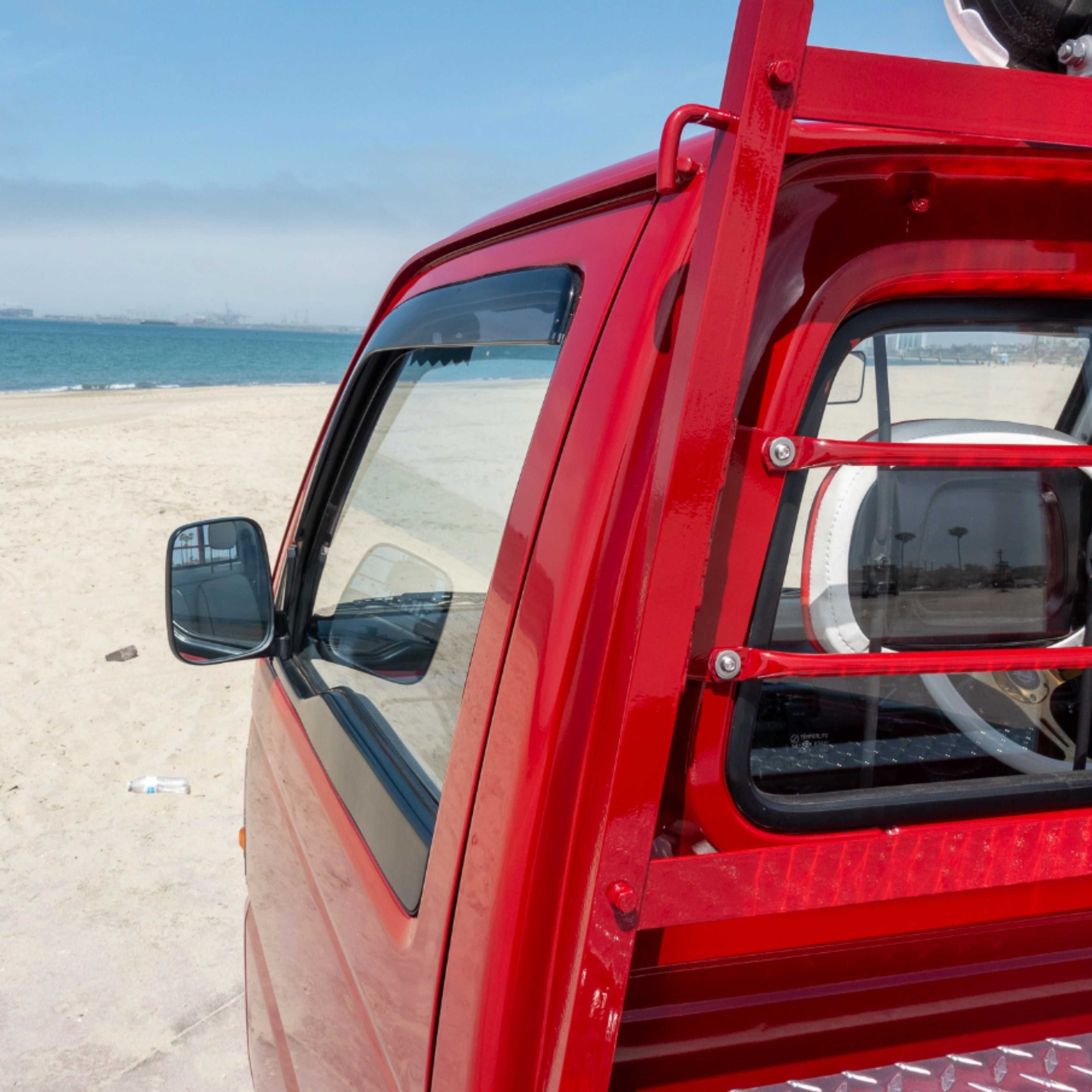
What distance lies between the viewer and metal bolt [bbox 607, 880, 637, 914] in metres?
0.95

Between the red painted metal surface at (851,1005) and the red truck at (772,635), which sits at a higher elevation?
the red truck at (772,635)

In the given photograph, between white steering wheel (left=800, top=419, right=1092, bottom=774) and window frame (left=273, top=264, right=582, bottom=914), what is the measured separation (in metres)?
0.39

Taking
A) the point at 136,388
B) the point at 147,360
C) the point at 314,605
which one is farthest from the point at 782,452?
the point at 147,360

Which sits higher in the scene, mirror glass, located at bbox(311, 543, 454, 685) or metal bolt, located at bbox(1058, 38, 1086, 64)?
metal bolt, located at bbox(1058, 38, 1086, 64)

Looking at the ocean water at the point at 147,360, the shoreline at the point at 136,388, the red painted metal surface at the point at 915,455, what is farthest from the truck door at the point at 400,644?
the shoreline at the point at 136,388

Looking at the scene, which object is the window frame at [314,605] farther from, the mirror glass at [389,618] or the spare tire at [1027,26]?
the spare tire at [1027,26]

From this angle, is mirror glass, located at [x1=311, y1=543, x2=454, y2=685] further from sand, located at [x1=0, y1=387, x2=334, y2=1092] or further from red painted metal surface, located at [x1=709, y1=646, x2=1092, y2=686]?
sand, located at [x1=0, y1=387, x2=334, y2=1092]

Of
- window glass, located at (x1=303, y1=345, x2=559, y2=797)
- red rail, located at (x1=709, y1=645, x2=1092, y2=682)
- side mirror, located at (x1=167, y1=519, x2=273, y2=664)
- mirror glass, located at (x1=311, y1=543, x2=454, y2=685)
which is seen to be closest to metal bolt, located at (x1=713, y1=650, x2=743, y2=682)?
red rail, located at (x1=709, y1=645, x2=1092, y2=682)

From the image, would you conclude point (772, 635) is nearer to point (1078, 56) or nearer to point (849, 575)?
point (849, 575)

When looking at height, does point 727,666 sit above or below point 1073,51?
below

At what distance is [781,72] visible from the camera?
0.82 meters

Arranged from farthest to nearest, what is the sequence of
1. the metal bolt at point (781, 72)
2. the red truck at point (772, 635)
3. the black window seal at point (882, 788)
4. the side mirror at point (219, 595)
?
the side mirror at point (219, 595), the black window seal at point (882, 788), the red truck at point (772, 635), the metal bolt at point (781, 72)

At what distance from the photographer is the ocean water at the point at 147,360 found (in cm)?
4459

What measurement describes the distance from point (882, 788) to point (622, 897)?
0.44 metres
